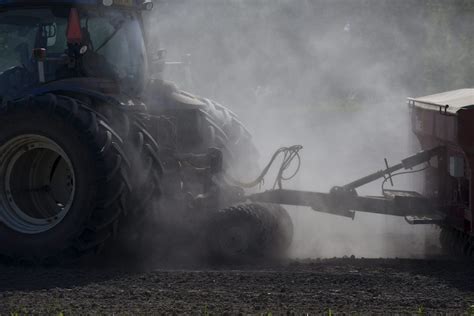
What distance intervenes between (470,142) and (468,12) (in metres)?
29.1

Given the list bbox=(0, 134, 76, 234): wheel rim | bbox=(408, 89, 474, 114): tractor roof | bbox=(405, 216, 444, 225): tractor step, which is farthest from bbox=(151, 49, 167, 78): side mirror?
bbox=(405, 216, 444, 225): tractor step

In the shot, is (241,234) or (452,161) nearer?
(452,161)

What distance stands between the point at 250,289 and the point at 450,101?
8.73ft

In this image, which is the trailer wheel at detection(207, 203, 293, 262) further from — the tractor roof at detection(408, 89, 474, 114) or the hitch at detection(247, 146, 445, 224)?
the tractor roof at detection(408, 89, 474, 114)

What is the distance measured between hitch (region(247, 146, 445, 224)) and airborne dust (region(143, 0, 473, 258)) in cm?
55

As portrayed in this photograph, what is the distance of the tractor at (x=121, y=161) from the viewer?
705 cm

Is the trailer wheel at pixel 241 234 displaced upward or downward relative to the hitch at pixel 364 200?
downward

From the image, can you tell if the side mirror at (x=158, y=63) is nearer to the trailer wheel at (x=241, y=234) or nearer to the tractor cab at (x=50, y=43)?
the tractor cab at (x=50, y=43)

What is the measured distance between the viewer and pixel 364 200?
785cm

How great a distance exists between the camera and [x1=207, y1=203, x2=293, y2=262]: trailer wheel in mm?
7625

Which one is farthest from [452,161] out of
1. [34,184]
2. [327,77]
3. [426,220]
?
[327,77]

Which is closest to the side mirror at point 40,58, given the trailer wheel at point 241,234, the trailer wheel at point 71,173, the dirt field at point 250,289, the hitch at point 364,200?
the trailer wheel at point 71,173

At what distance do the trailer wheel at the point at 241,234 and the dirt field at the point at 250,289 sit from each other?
0.35 meters

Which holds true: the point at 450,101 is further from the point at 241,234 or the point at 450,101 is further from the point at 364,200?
the point at 241,234
